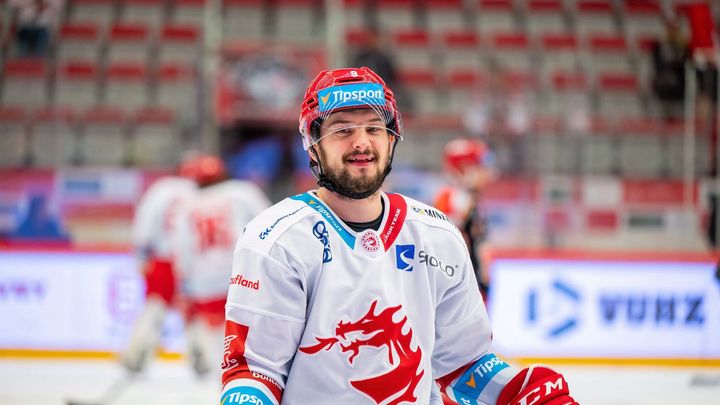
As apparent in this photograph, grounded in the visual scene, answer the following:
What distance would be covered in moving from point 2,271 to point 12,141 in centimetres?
99

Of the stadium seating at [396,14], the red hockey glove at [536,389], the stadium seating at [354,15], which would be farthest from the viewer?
the stadium seating at [396,14]

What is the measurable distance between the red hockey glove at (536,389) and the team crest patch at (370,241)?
1.25ft

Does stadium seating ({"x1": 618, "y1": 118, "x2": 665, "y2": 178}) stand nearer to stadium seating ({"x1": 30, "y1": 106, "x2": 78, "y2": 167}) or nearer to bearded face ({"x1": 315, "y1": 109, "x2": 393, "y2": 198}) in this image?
stadium seating ({"x1": 30, "y1": 106, "x2": 78, "y2": 167})

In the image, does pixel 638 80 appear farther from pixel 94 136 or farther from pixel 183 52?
pixel 94 136

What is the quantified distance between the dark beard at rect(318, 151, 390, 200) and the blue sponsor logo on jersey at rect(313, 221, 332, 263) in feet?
0.25

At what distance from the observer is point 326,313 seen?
5.54ft

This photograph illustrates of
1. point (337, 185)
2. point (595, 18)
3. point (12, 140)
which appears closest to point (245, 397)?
Answer: point (337, 185)

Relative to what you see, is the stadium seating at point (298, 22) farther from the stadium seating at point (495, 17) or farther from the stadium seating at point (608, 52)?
the stadium seating at point (608, 52)

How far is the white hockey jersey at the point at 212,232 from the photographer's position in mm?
4828

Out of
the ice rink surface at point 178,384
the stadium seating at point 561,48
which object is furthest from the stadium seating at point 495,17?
the ice rink surface at point 178,384

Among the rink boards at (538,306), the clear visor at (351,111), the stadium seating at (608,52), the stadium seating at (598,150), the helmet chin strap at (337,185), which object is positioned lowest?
the rink boards at (538,306)

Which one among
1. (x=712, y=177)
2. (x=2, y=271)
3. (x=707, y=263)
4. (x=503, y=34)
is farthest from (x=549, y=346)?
(x=503, y=34)

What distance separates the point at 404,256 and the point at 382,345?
182 mm

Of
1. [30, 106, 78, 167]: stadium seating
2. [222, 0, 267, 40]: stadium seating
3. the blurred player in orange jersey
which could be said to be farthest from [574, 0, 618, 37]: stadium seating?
[30, 106, 78, 167]: stadium seating
